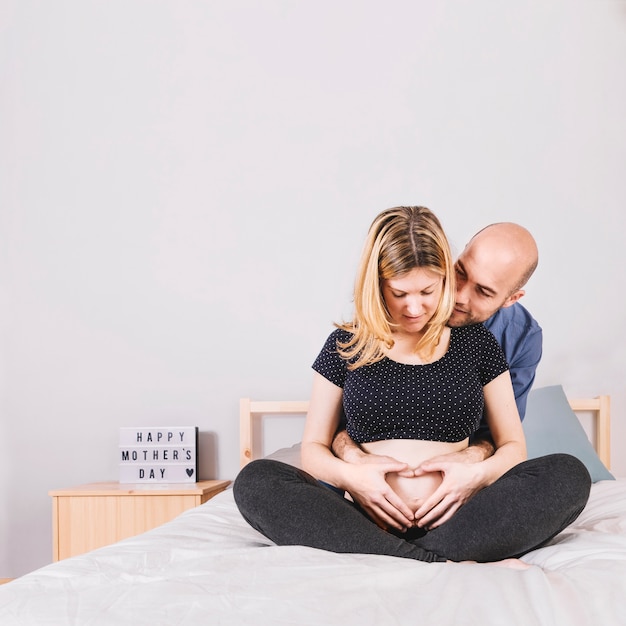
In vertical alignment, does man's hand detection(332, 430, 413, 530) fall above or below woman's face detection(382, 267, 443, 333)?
below

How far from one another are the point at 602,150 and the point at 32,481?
2.16 meters

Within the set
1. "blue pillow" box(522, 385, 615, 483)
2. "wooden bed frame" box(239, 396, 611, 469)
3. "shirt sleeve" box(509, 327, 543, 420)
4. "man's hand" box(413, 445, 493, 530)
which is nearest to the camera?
"man's hand" box(413, 445, 493, 530)

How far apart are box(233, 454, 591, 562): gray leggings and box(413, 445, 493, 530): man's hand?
0.06 m

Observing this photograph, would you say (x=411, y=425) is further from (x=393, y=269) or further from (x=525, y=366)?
(x=525, y=366)

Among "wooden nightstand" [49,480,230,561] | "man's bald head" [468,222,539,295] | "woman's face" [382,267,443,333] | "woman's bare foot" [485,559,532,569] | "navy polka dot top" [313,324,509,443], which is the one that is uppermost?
"man's bald head" [468,222,539,295]

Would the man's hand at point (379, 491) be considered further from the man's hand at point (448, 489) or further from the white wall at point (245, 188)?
the white wall at point (245, 188)

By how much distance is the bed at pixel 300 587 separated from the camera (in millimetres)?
783

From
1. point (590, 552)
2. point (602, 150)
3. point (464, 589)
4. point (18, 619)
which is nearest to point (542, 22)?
point (602, 150)

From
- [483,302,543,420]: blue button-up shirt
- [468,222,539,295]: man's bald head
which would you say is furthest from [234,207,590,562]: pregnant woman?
[483,302,543,420]: blue button-up shirt

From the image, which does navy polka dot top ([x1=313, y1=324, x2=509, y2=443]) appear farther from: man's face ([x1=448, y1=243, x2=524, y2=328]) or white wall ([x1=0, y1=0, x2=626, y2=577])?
white wall ([x1=0, y1=0, x2=626, y2=577])

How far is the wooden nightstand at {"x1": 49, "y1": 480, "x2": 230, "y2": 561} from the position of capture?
7.29 feet

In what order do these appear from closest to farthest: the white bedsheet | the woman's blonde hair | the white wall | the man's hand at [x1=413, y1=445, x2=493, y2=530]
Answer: the white bedsheet
the man's hand at [x1=413, y1=445, x2=493, y2=530]
the woman's blonde hair
the white wall

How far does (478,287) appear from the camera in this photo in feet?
4.85

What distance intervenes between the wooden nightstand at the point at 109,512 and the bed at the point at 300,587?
99 centimetres
